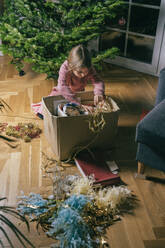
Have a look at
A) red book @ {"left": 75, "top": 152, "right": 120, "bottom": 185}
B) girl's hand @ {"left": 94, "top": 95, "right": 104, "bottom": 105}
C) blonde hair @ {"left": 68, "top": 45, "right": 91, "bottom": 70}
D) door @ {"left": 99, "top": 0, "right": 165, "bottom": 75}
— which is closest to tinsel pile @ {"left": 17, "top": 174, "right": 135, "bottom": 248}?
red book @ {"left": 75, "top": 152, "right": 120, "bottom": 185}

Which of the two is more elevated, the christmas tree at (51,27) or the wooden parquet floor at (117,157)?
the christmas tree at (51,27)

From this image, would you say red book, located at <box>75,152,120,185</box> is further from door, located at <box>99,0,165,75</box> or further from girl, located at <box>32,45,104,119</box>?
door, located at <box>99,0,165,75</box>

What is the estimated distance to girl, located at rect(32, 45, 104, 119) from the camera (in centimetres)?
174

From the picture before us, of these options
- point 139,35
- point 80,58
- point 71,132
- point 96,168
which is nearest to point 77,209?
point 96,168

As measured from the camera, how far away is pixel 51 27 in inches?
90.8

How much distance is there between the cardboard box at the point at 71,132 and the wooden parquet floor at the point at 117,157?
112mm

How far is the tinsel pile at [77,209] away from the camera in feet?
4.02

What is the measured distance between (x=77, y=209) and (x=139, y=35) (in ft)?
6.89

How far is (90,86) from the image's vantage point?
2.65 m

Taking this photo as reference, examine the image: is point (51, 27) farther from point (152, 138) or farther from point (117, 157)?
point (152, 138)

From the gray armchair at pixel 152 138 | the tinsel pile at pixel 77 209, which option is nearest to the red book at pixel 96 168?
the tinsel pile at pixel 77 209

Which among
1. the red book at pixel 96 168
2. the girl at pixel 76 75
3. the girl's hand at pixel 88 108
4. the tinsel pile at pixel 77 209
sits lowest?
the tinsel pile at pixel 77 209

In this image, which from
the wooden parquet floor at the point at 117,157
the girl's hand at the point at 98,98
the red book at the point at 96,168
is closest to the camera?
the wooden parquet floor at the point at 117,157

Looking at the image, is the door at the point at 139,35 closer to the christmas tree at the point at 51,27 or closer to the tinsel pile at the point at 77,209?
the christmas tree at the point at 51,27
